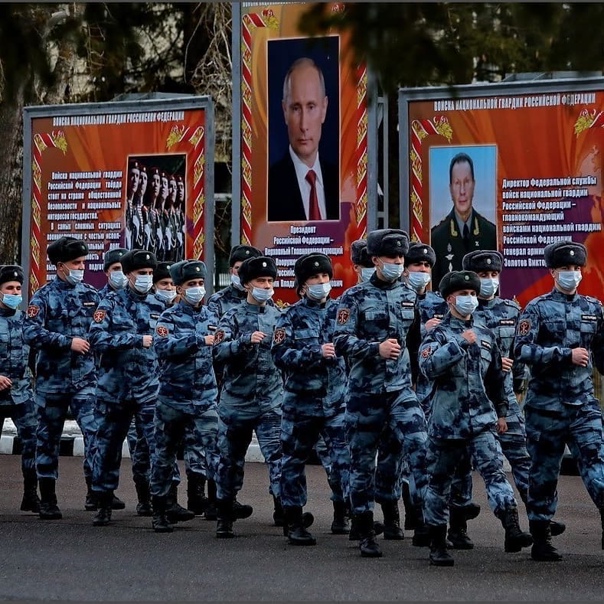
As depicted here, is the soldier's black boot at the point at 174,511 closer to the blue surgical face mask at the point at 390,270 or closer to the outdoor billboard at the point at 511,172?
the blue surgical face mask at the point at 390,270

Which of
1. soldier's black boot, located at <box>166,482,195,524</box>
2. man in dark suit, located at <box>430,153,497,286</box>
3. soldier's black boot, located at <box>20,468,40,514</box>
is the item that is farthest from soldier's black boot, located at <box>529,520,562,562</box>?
man in dark suit, located at <box>430,153,497,286</box>

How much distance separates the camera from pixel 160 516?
38.5 feet

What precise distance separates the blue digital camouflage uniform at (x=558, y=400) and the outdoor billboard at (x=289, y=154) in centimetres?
577

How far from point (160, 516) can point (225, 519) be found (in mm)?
593

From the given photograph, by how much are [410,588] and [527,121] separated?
7134 mm

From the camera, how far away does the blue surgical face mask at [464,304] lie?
10078 mm

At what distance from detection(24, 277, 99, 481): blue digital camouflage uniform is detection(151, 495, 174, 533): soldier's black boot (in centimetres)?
113

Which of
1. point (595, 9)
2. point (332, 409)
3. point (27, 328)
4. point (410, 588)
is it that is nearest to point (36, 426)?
point (27, 328)

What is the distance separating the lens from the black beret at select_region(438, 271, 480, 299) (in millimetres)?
10133

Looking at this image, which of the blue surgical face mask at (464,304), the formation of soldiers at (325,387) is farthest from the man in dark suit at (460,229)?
the blue surgical face mask at (464,304)

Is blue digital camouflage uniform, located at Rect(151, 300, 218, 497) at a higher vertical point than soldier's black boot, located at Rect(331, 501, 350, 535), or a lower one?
higher

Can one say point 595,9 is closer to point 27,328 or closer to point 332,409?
point 332,409

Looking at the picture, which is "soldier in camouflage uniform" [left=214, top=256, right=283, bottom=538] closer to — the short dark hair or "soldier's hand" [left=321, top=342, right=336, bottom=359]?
"soldier's hand" [left=321, top=342, right=336, bottom=359]

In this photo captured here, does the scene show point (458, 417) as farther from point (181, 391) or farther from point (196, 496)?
point (196, 496)
